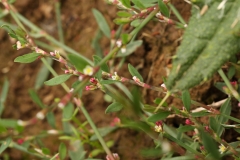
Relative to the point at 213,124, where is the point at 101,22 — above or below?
above

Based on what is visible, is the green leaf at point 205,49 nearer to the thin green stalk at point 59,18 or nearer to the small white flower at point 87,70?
the small white flower at point 87,70

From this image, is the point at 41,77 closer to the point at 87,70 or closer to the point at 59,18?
the point at 59,18

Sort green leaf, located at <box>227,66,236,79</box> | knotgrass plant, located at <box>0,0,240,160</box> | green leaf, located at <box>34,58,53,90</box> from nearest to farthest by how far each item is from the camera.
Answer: knotgrass plant, located at <box>0,0,240,160</box>, green leaf, located at <box>227,66,236,79</box>, green leaf, located at <box>34,58,53,90</box>

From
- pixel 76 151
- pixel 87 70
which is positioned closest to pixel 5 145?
pixel 76 151

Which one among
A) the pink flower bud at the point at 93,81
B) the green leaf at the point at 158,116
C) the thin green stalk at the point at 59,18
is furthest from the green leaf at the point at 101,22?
the green leaf at the point at 158,116

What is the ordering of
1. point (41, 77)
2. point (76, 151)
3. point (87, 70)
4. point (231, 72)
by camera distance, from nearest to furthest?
point (87, 70) → point (231, 72) → point (76, 151) → point (41, 77)

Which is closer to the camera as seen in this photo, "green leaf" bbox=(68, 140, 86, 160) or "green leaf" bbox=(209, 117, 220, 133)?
"green leaf" bbox=(209, 117, 220, 133)

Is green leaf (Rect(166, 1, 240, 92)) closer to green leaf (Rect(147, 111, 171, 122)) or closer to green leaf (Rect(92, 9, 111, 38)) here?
green leaf (Rect(147, 111, 171, 122))

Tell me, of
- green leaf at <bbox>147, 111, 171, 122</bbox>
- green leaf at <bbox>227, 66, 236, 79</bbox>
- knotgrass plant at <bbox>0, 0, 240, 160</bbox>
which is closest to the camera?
knotgrass plant at <bbox>0, 0, 240, 160</bbox>

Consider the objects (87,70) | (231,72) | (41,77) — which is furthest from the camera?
(41,77)

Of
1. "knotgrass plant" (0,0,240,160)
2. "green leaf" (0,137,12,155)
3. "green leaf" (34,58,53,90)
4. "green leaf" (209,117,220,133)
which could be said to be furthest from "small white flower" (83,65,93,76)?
"green leaf" (34,58,53,90)
